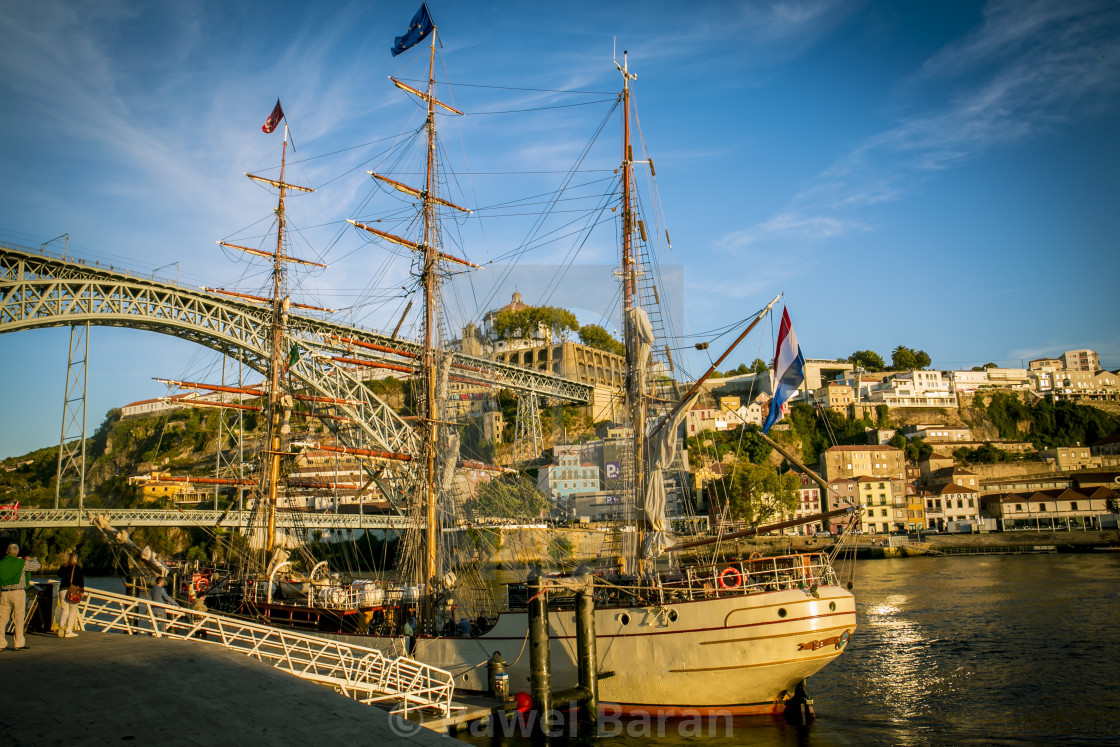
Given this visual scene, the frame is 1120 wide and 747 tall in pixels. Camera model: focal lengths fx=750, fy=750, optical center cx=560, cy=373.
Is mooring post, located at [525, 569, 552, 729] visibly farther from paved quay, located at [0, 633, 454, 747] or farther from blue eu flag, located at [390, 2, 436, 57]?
blue eu flag, located at [390, 2, 436, 57]

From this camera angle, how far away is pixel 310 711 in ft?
23.2

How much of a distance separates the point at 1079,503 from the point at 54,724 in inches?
2899

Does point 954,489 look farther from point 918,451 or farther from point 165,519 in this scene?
point 165,519

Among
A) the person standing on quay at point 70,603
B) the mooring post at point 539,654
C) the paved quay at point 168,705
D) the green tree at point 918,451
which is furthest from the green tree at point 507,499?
the green tree at point 918,451

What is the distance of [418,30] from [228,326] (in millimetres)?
19632

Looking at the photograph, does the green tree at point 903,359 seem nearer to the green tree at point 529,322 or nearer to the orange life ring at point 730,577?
the green tree at point 529,322

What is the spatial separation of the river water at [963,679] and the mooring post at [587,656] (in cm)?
50

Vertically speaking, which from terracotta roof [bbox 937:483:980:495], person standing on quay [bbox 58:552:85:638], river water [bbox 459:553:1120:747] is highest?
terracotta roof [bbox 937:483:980:495]

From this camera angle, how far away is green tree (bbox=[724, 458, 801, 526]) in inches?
2323

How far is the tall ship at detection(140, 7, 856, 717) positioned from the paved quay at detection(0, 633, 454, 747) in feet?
25.3

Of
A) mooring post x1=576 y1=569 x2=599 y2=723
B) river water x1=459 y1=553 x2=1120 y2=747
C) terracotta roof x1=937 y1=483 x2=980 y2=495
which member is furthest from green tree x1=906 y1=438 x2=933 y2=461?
mooring post x1=576 y1=569 x2=599 y2=723

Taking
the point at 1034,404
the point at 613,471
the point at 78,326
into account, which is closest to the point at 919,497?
the point at 613,471

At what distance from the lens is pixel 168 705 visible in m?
7.08

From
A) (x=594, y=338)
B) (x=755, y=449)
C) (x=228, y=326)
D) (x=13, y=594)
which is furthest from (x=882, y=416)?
(x=13, y=594)
